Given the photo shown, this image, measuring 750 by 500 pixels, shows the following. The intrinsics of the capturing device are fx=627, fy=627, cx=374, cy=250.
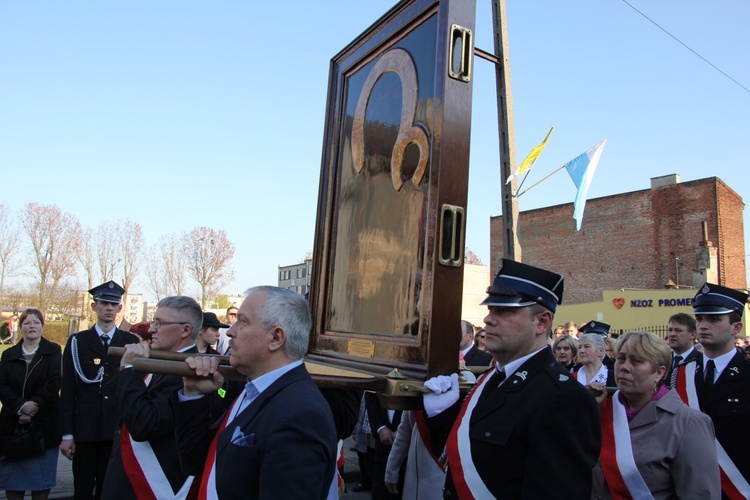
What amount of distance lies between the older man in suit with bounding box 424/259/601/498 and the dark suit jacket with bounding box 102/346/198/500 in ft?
4.37

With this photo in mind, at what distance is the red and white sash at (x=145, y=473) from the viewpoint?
3.15 m

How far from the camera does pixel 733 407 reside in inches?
155

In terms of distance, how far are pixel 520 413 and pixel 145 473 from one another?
6.51ft

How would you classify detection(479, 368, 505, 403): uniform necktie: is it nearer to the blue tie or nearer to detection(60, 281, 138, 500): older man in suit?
the blue tie

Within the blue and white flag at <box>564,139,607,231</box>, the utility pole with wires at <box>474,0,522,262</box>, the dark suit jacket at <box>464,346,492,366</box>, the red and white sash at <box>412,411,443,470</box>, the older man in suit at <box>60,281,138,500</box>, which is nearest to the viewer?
the red and white sash at <box>412,411,443,470</box>

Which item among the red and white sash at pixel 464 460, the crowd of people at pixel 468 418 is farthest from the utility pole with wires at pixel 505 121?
the red and white sash at pixel 464 460

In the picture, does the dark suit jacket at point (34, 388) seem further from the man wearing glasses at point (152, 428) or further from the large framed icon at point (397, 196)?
the large framed icon at point (397, 196)

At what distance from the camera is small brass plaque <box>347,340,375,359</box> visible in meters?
2.76

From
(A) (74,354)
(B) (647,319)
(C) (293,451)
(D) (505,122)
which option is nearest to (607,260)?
(B) (647,319)

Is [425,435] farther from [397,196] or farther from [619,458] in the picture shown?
[397,196]

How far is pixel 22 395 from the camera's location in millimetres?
6062

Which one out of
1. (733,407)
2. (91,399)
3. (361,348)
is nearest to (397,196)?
(361,348)

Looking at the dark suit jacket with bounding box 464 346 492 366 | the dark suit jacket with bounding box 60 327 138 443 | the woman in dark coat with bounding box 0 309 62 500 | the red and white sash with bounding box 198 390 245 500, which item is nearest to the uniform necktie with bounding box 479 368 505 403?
the red and white sash with bounding box 198 390 245 500

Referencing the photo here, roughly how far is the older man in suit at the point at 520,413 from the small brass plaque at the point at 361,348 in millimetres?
390
